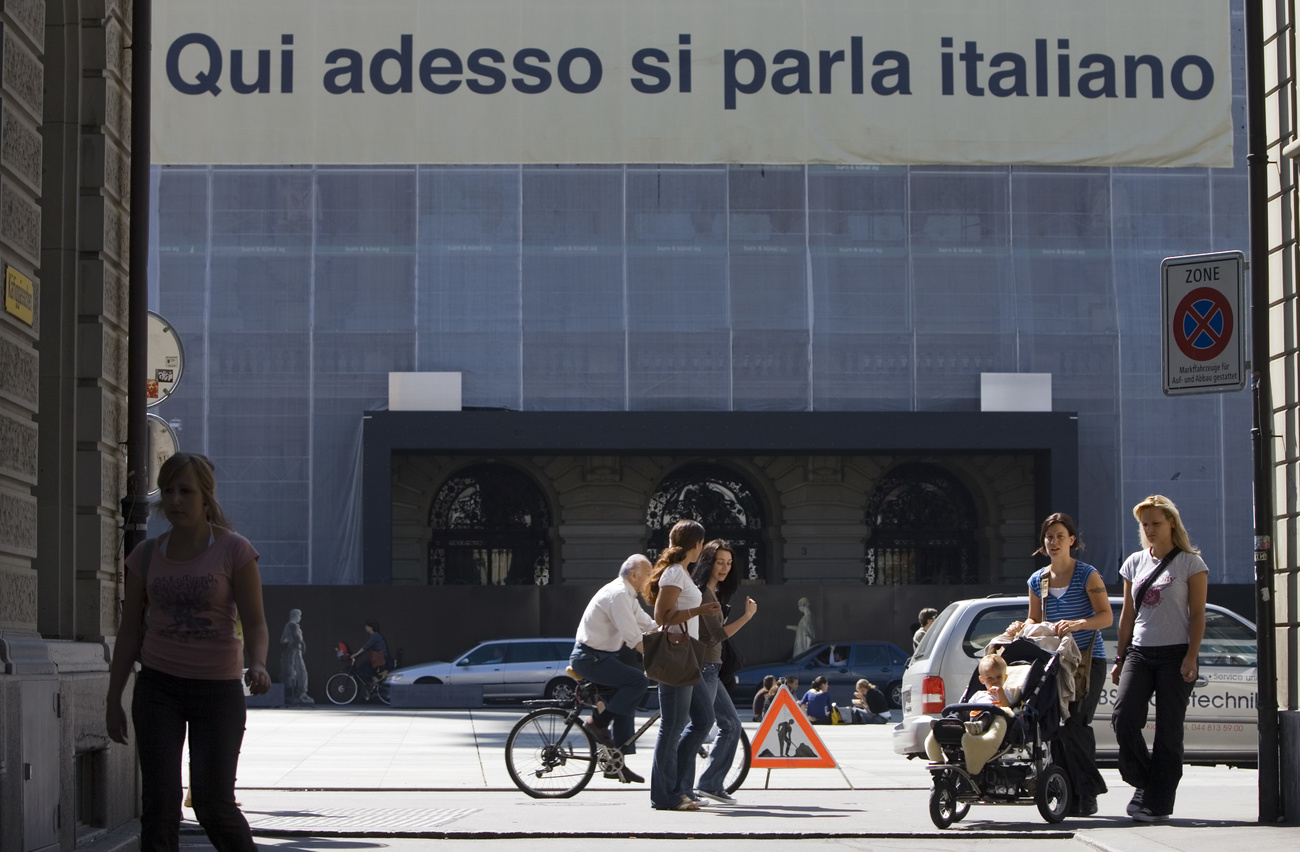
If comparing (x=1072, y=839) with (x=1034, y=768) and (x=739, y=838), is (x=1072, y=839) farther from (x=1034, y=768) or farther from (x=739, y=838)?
(x=739, y=838)

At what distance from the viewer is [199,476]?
6.16 m

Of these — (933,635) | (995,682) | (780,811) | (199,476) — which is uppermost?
(199,476)

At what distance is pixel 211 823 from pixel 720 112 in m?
22.6

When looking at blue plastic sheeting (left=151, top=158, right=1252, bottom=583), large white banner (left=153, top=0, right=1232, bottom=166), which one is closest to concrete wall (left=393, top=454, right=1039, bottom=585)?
blue plastic sheeting (left=151, top=158, right=1252, bottom=583)

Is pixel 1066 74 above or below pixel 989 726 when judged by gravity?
above

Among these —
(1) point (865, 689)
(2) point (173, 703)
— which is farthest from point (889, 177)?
(2) point (173, 703)

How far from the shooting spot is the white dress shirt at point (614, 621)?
10.5 meters

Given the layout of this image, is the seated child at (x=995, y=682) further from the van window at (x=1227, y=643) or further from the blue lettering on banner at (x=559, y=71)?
the blue lettering on banner at (x=559, y=71)

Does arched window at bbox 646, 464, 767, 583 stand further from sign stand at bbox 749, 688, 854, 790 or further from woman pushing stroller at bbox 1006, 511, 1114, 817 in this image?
woman pushing stroller at bbox 1006, 511, 1114, 817

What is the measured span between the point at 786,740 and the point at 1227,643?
419 centimetres

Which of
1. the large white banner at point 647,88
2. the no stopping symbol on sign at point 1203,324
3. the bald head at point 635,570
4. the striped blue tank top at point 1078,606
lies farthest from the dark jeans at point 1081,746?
the large white banner at point 647,88

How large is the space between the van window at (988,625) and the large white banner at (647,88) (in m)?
15.0

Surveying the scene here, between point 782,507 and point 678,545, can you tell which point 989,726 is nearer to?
point 678,545

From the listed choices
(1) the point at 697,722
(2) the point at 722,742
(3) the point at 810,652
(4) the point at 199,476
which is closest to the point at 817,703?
(3) the point at 810,652
